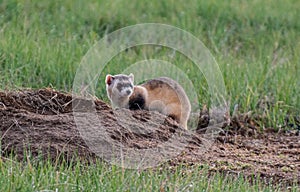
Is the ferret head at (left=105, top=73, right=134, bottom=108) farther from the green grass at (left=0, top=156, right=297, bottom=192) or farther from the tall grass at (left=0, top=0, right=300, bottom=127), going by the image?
the green grass at (left=0, top=156, right=297, bottom=192)

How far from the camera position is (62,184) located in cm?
495

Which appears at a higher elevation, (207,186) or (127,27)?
(127,27)

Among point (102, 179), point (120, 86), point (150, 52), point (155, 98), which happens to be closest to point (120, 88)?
point (120, 86)

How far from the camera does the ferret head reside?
681 centimetres

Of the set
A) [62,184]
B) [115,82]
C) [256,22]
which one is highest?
[256,22]

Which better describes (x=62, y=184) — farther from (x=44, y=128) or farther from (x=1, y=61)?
(x=1, y=61)

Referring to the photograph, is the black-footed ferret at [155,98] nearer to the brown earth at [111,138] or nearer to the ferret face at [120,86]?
the ferret face at [120,86]

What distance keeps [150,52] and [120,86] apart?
113 inches

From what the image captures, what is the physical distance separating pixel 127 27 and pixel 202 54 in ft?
4.67

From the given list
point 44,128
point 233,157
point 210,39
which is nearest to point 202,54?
point 210,39

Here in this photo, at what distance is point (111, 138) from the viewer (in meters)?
6.07

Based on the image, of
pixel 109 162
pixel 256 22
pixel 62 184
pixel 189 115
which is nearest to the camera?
pixel 62 184

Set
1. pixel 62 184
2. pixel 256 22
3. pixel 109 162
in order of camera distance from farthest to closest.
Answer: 1. pixel 256 22
2. pixel 109 162
3. pixel 62 184

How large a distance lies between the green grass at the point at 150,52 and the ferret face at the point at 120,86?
943 mm
